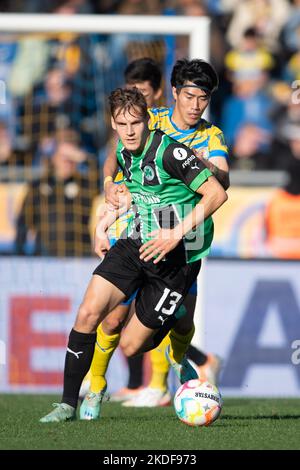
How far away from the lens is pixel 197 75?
6777mm

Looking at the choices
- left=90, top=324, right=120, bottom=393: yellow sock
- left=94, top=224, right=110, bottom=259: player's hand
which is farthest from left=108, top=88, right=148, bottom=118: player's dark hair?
left=90, top=324, right=120, bottom=393: yellow sock

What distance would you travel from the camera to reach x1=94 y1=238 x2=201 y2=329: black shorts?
21.5 feet

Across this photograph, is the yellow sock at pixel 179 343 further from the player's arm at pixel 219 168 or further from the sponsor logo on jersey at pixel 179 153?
the sponsor logo on jersey at pixel 179 153

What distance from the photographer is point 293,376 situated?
35.9 ft

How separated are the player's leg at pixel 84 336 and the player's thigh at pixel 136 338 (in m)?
0.28

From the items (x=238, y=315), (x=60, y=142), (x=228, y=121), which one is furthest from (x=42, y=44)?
(x=238, y=315)

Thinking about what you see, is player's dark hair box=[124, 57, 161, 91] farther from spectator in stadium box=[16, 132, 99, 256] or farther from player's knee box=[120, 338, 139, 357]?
spectator in stadium box=[16, 132, 99, 256]

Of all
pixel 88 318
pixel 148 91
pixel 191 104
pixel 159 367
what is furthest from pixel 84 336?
pixel 148 91

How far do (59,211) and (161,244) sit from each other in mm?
5092

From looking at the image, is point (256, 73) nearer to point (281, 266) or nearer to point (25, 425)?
point (281, 266)

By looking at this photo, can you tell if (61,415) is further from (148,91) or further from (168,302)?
(148,91)

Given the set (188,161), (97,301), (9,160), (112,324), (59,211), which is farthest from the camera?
(9,160)

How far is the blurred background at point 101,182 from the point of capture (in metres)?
10.8

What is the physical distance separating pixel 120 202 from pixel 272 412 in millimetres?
2060
